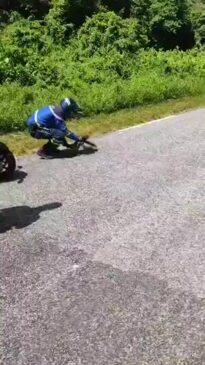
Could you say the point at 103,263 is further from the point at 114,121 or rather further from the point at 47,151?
Result: the point at 114,121

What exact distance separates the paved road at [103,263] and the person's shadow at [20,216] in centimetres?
1

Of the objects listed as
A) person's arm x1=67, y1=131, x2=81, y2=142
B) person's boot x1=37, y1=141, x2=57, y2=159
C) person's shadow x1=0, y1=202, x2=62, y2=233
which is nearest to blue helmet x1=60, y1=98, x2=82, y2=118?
person's arm x1=67, y1=131, x2=81, y2=142

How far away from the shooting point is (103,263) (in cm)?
662

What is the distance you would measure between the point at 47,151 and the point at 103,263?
4756 mm

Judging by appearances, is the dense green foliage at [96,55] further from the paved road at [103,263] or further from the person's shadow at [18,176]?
the paved road at [103,263]

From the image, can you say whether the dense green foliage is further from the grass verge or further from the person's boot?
the person's boot

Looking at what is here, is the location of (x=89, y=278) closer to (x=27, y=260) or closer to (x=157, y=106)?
(x=27, y=260)

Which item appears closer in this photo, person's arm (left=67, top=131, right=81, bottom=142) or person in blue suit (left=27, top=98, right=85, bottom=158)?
person in blue suit (left=27, top=98, right=85, bottom=158)

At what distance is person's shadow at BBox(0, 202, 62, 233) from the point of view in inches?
302

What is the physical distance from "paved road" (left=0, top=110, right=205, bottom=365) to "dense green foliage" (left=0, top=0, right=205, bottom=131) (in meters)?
4.19

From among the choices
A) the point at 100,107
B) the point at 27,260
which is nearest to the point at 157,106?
the point at 100,107

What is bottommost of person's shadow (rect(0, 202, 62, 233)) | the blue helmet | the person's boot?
the person's boot

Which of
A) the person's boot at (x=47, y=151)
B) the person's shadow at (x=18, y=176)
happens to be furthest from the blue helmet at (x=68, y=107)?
the person's shadow at (x=18, y=176)

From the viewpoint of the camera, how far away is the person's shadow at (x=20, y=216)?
7.66 metres
